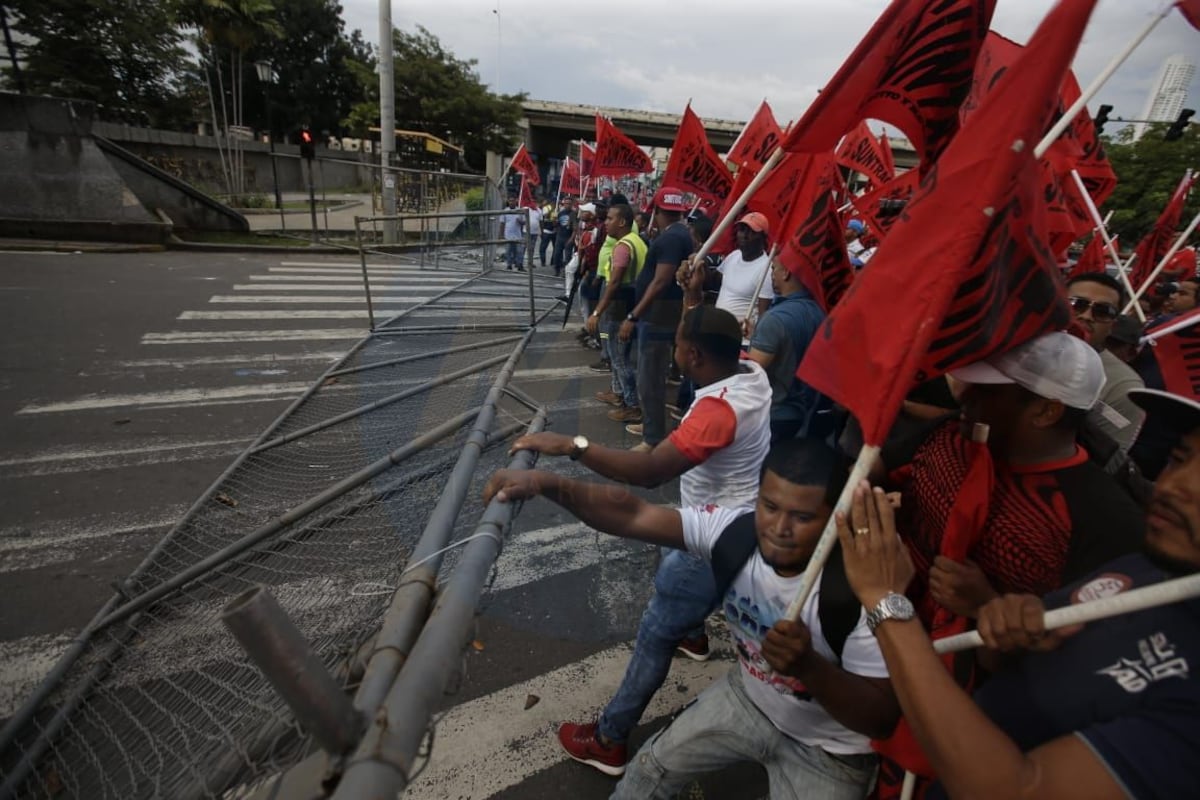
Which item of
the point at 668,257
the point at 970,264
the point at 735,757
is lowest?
the point at 735,757

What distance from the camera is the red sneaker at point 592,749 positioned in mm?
2457

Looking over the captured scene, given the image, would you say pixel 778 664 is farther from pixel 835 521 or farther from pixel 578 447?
pixel 578 447

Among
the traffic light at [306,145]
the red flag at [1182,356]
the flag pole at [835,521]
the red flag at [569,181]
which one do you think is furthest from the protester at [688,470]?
the traffic light at [306,145]

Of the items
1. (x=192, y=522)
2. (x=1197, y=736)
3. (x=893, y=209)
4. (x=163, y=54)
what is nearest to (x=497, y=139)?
(x=163, y=54)

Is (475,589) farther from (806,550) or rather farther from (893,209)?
(893,209)

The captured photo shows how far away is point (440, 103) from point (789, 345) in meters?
41.2

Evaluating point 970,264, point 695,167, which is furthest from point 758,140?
point 970,264

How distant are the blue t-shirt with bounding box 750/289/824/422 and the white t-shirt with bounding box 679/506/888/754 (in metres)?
1.86

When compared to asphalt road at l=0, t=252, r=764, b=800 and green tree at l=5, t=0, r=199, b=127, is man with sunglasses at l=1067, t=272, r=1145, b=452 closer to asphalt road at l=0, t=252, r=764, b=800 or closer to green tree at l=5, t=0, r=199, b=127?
asphalt road at l=0, t=252, r=764, b=800

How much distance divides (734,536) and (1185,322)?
82.2 inches

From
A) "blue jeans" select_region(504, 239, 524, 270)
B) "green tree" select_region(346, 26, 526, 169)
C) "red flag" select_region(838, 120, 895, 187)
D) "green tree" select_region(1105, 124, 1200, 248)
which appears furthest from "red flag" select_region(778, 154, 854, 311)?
"green tree" select_region(346, 26, 526, 169)

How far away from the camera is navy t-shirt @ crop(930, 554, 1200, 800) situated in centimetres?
93

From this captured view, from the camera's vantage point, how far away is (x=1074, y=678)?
1.14 metres

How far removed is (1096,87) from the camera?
5.23 feet
